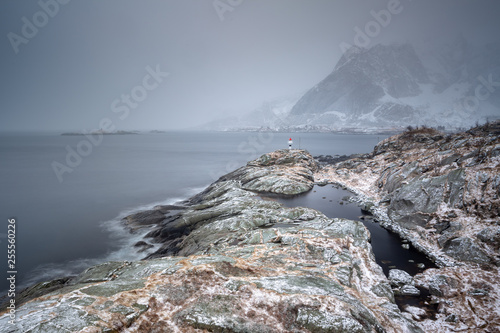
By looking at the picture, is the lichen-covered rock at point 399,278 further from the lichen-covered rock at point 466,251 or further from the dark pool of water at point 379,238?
the lichen-covered rock at point 466,251

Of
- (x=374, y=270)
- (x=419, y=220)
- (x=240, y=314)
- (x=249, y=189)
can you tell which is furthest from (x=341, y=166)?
(x=240, y=314)

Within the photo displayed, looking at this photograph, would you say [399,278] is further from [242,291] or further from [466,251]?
[242,291]

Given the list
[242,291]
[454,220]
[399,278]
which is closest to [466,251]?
[454,220]

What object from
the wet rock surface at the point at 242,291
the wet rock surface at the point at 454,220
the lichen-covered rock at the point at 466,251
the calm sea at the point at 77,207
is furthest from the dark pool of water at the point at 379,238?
the calm sea at the point at 77,207

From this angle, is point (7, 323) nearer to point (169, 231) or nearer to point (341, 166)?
point (169, 231)

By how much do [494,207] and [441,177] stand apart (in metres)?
6.76

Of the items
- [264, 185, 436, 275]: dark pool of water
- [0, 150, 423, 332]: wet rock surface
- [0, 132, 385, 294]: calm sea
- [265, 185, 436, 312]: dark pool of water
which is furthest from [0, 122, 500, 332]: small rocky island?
[0, 132, 385, 294]: calm sea

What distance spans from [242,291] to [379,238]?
18.9m

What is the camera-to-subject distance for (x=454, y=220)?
73.3ft

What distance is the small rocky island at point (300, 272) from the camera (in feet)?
35.1

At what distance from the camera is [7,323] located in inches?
373

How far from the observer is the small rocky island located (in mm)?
10711

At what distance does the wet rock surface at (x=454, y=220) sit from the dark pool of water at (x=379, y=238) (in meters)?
0.85

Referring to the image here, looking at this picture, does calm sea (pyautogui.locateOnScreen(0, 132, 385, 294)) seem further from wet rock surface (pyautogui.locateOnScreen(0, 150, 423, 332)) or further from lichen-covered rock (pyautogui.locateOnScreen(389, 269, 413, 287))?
lichen-covered rock (pyautogui.locateOnScreen(389, 269, 413, 287))
